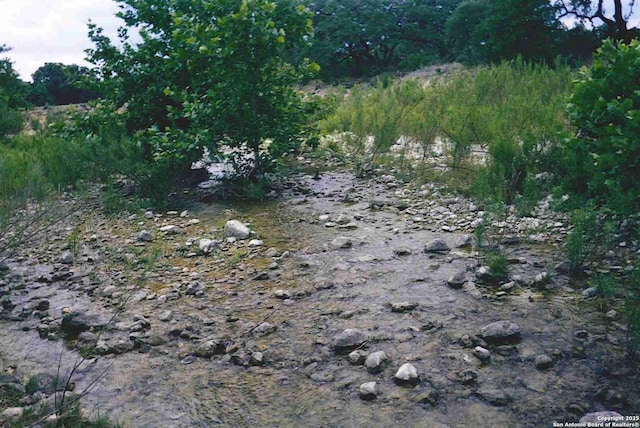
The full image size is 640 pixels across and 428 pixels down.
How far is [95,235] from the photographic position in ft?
16.6

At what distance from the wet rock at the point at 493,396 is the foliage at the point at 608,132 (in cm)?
173

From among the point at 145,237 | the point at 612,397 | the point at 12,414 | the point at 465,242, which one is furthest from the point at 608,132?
the point at 12,414

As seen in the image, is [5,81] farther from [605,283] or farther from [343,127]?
[605,283]

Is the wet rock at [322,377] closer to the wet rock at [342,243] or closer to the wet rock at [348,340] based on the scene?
the wet rock at [348,340]

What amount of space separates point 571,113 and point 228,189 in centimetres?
343

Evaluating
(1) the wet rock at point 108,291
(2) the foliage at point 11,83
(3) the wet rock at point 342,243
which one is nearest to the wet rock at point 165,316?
(1) the wet rock at point 108,291

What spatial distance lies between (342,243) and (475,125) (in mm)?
2763

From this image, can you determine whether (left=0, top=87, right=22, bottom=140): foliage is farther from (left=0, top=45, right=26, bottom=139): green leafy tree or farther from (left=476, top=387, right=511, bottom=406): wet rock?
(left=476, top=387, right=511, bottom=406): wet rock

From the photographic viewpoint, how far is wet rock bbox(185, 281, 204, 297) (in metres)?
3.77

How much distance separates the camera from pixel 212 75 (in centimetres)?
590

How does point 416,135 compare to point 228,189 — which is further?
point 416,135

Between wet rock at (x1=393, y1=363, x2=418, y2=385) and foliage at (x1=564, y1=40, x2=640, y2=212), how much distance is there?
1.88 meters

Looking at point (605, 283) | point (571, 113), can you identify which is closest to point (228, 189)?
point (571, 113)

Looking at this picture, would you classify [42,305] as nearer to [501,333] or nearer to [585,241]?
[501,333]
